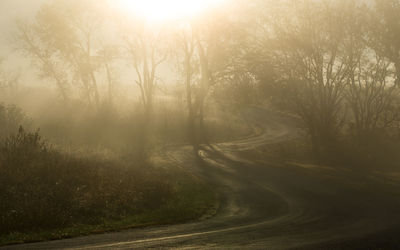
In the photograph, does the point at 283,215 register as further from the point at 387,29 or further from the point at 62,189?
the point at 387,29

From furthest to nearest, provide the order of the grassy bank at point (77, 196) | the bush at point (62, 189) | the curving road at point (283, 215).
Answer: the bush at point (62, 189), the grassy bank at point (77, 196), the curving road at point (283, 215)

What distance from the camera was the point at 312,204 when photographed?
16.3m

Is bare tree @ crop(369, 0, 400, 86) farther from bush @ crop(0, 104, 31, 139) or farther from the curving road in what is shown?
bush @ crop(0, 104, 31, 139)

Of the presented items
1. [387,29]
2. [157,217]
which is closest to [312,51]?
[387,29]

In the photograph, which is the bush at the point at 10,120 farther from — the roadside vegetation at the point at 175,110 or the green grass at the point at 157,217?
the green grass at the point at 157,217

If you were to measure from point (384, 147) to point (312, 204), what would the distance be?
64.3 feet

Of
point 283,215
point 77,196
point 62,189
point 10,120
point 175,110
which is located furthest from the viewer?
point 175,110

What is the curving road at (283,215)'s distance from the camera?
34.6 feet

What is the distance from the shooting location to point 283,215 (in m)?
14.6

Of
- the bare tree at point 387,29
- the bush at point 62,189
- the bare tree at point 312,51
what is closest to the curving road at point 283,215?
the bush at point 62,189

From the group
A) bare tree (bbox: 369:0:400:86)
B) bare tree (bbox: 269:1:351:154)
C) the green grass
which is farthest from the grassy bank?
bare tree (bbox: 369:0:400:86)

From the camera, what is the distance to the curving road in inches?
416

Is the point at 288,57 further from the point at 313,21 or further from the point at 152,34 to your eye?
the point at 152,34

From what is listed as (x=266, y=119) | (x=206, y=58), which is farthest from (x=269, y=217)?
(x=266, y=119)
